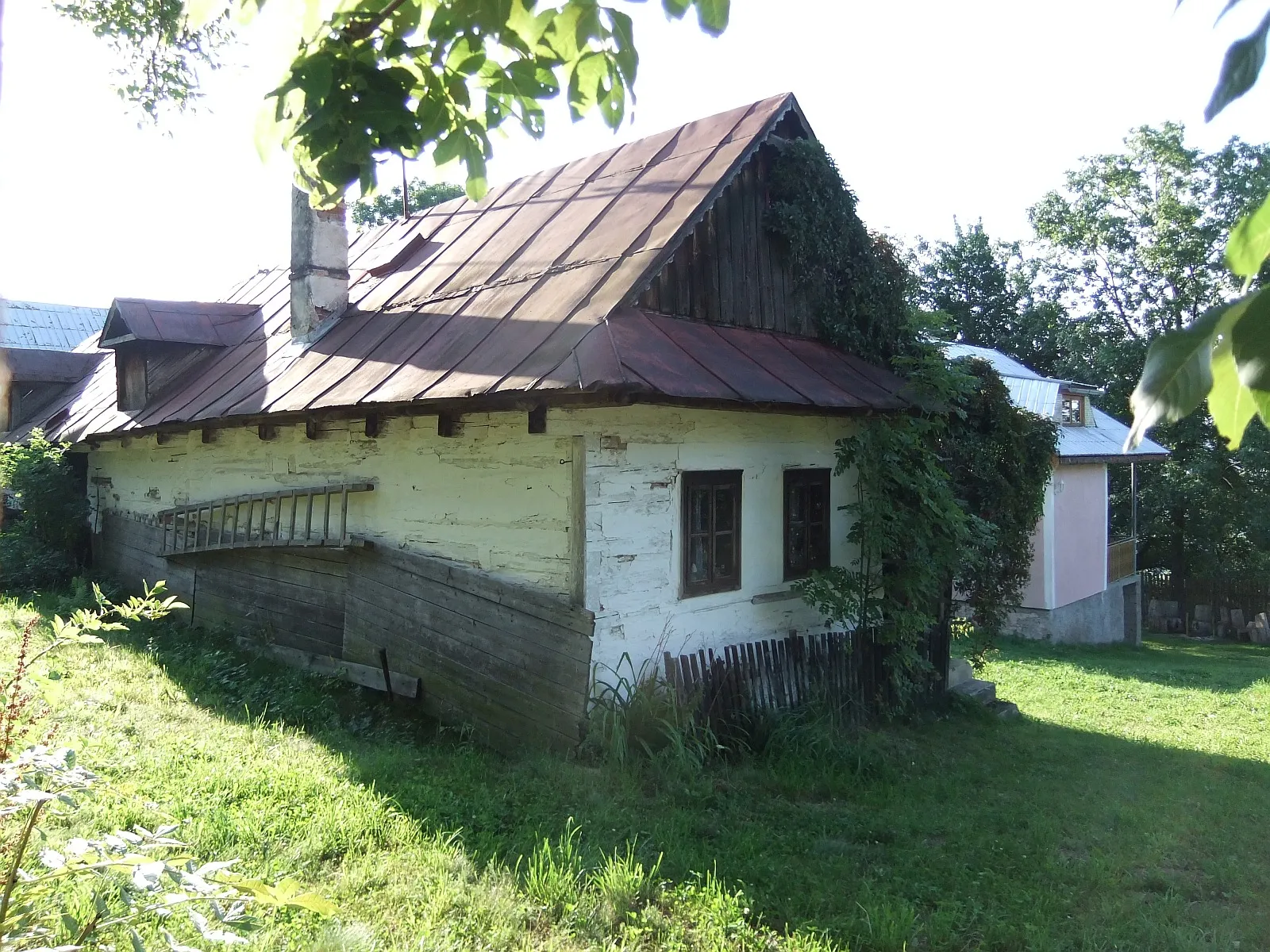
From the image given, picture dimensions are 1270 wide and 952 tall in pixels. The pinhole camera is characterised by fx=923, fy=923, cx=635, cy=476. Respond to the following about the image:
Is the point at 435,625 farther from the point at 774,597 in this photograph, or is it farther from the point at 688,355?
the point at 688,355

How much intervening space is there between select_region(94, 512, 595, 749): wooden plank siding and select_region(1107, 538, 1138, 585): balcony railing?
21.0m

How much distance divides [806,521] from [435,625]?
12.2 ft

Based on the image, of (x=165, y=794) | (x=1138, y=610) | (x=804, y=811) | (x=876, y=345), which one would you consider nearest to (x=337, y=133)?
(x=165, y=794)

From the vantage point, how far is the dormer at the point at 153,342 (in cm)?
1190

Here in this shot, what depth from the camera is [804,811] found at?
6.27m

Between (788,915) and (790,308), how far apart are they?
639 cm

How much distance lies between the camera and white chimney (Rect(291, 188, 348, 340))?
10602 millimetres

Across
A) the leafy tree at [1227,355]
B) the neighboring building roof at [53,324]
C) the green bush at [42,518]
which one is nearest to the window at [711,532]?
the leafy tree at [1227,355]

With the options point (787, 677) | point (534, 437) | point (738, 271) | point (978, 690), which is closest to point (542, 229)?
point (738, 271)

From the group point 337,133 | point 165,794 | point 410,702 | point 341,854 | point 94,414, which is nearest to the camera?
point 337,133

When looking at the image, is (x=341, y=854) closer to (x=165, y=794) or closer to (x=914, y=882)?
(x=165, y=794)

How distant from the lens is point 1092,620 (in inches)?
899

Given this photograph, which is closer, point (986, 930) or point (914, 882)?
point (986, 930)

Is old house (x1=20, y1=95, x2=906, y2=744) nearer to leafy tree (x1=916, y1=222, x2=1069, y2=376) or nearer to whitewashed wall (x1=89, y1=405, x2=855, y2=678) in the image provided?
whitewashed wall (x1=89, y1=405, x2=855, y2=678)
